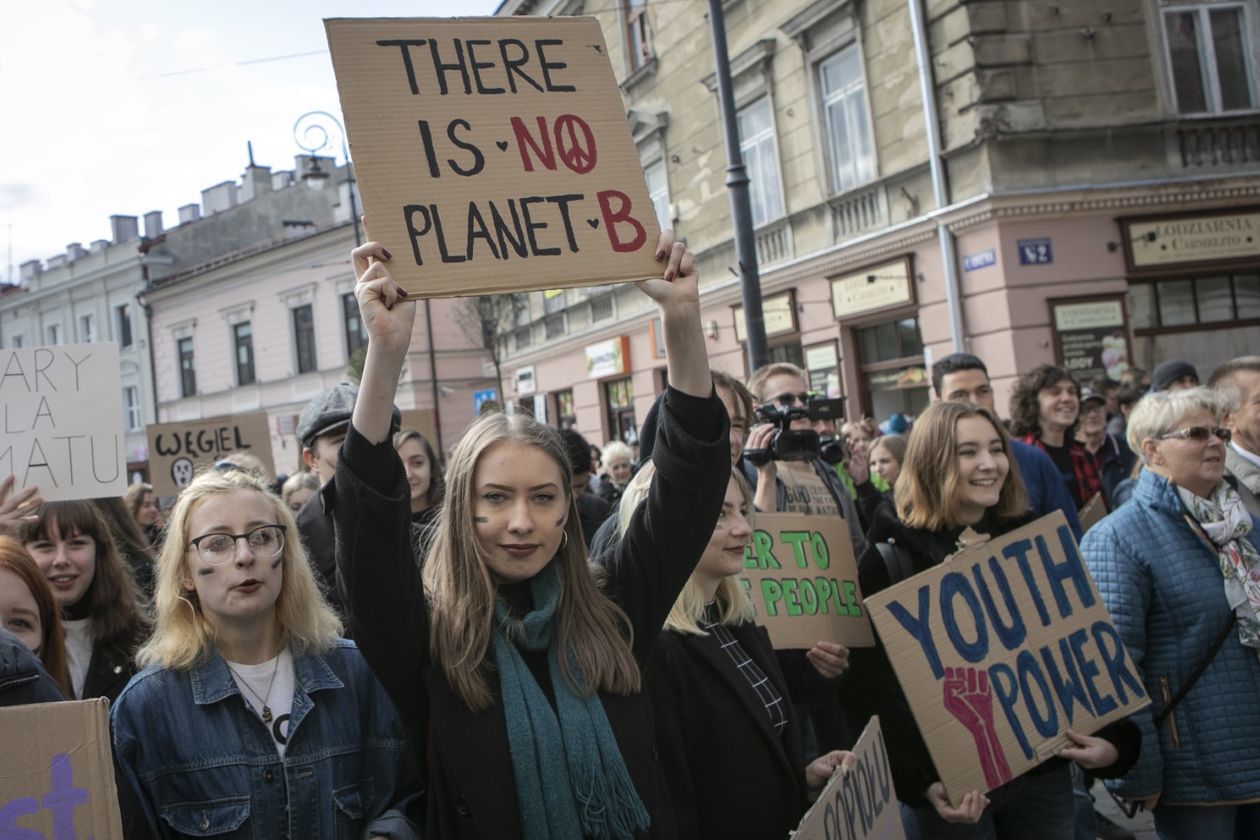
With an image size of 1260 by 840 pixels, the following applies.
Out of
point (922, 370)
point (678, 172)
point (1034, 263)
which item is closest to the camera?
point (1034, 263)

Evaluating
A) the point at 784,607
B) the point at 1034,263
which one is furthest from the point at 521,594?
the point at 1034,263

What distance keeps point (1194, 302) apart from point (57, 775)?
43.7ft

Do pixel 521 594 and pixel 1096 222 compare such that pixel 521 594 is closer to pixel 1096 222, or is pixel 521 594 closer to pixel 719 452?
pixel 719 452

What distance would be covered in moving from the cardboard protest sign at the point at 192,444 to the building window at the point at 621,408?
12.0 m

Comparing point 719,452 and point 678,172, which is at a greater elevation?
point 678,172

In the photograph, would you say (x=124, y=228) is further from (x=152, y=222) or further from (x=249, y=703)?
(x=249, y=703)

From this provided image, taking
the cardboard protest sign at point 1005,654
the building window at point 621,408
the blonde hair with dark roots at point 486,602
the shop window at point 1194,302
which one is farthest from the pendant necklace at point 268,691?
the building window at point 621,408

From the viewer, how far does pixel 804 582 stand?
11.2 ft

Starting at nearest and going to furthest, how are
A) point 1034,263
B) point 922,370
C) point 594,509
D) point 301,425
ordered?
point 301,425
point 594,509
point 1034,263
point 922,370

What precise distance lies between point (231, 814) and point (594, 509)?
3.31 m

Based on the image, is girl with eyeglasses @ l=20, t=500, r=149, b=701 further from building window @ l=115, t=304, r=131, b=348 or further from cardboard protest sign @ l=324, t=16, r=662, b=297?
building window @ l=115, t=304, r=131, b=348

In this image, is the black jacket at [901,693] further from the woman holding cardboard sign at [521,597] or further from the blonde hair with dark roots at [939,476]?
the woman holding cardboard sign at [521,597]

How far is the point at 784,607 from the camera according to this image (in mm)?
3355

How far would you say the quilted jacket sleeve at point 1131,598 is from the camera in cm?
323
